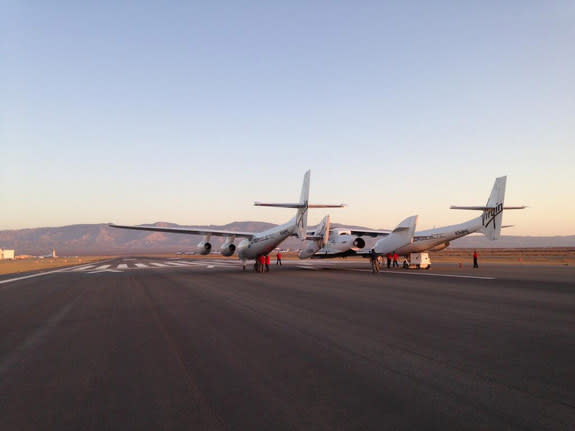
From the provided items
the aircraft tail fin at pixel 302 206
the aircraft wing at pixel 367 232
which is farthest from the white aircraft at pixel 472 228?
the aircraft tail fin at pixel 302 206

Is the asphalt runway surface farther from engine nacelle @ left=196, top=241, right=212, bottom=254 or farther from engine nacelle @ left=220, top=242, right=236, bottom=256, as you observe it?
engine nacelle @ left=196, top=241, right=212, bottom=254

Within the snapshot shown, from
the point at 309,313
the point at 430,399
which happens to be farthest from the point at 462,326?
the point at 430,399

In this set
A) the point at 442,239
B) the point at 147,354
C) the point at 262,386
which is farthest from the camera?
the point at 442,239

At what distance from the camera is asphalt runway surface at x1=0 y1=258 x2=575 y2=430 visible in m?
3.83

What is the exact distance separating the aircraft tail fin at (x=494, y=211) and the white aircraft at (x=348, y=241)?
186 inches

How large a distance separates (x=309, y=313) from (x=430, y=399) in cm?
607

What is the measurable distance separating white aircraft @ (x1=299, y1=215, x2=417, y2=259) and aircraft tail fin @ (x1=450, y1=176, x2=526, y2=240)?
472 cm

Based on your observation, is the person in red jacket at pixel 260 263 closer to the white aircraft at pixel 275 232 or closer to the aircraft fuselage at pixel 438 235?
the white aircraft at pixel 275 232

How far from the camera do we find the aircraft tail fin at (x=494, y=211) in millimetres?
27234

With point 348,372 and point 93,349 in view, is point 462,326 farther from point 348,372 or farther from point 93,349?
point 93,349

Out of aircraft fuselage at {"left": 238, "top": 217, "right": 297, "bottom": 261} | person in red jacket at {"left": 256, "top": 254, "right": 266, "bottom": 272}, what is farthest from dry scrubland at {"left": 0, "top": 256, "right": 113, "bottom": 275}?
person in red jacket at {"left": 256, "top": 254, "right": 266, "bottom": 272}

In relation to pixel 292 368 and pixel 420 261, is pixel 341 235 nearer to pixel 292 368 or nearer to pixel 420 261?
pixel 420 261

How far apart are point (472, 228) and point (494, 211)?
6.45ft

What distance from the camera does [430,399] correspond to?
4.15 meters
